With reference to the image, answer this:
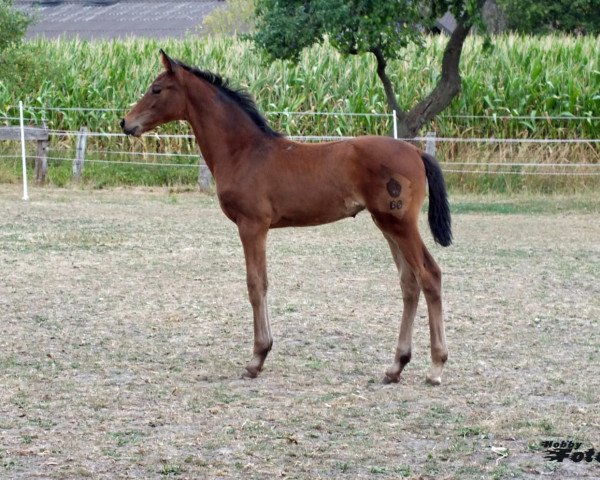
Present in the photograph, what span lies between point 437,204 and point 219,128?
1.55 m

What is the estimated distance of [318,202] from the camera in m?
7.14

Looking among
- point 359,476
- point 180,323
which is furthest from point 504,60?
point 359,476

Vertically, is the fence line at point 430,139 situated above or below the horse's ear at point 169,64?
below

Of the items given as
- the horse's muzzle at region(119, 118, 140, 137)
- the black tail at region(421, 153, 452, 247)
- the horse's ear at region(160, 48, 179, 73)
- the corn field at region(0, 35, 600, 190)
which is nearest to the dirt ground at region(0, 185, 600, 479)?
the black tail at region(421, 153, 452, 247)

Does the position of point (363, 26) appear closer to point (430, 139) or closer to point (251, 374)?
point (430, 139)

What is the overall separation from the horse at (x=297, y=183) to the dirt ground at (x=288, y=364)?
528 millimetres

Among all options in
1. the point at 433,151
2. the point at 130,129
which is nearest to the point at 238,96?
the point at 130,129

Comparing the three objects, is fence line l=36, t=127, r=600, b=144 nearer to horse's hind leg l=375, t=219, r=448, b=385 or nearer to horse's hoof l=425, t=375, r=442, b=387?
horse's hind leg l=375, t=219, r=448, b=385

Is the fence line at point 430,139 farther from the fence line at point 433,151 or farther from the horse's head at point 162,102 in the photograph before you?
the horse's head at point 162,102

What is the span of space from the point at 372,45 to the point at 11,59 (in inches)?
269

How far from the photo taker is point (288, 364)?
7480 millimetres

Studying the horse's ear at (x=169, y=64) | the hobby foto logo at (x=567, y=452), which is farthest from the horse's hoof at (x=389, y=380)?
the horse's ear at (x=169, y=64)

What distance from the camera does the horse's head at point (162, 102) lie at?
752 centimetres

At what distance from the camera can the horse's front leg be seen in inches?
283
